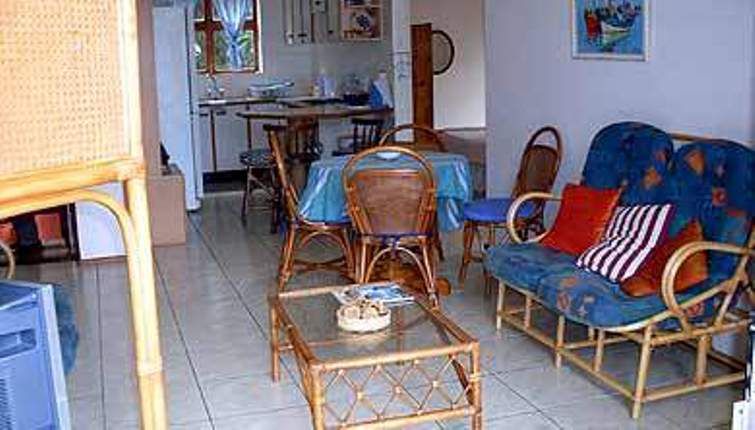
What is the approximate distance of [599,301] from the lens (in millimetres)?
3215

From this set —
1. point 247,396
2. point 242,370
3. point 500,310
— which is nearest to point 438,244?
point 500,310

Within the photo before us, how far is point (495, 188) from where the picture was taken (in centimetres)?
599

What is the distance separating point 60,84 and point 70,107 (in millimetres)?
38

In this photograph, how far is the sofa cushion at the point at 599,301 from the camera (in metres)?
3.14

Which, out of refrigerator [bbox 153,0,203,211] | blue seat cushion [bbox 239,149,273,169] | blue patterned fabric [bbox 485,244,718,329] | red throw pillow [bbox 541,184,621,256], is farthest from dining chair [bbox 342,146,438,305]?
refrigerator [bbox 153,0,203,211]

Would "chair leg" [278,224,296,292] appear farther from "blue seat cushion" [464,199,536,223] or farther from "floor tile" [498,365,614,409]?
"floor tile" [498,365,614,409]

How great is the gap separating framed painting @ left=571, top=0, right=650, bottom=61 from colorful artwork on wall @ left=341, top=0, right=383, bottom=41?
4.25m

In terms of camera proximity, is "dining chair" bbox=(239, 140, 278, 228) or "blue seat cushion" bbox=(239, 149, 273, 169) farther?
"blue seat cushion" bbox=(239, 149, 273, 169)

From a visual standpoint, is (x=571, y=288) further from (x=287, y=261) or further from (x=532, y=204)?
(x=287, y=261)

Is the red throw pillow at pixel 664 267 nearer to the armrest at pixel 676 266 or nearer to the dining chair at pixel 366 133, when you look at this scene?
the armrest at pixel 676 266

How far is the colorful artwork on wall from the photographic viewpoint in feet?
28.9

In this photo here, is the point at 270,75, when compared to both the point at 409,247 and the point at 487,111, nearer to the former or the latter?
the point at 487,111

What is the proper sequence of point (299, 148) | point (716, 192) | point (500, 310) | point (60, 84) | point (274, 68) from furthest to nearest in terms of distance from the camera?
1. point (274, 68)
2. point (299, 148)
3. point (500, 310)
4. point (716, 192)
5. point (60, 84)

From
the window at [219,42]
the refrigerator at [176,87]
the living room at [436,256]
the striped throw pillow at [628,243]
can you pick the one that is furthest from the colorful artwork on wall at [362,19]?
the striped throw pillow at [628,243]
